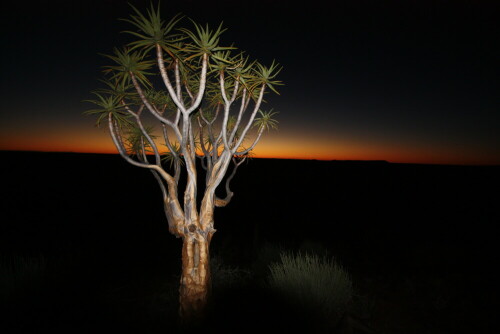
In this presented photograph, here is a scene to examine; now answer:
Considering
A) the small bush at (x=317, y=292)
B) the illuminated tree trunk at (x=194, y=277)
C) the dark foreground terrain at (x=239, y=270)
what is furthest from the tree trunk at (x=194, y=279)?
the small bush at (x=317, y=292)

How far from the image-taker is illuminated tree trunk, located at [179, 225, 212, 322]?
3.64m

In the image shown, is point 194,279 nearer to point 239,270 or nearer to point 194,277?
point 194,277

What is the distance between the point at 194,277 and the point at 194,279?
0.10 ft

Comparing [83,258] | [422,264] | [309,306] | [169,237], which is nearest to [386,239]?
[422,264]

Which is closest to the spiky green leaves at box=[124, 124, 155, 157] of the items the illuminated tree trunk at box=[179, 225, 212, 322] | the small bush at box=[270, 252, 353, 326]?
the illuminated tree trunk at box=[179, 225, 212, 322]

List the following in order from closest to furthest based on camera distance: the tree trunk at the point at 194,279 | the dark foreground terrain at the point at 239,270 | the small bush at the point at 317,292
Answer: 1. the tree trunk at the point at 194,279
2. the dark foreground terrain at the point at 239,270
3. the small bush at the point at 317,292

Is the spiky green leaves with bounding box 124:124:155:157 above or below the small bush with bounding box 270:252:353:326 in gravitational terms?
above

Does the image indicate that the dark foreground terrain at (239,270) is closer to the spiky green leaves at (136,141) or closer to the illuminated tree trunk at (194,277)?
the illuminated tree trunk at (194,277)

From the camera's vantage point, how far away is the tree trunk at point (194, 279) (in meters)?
3.64

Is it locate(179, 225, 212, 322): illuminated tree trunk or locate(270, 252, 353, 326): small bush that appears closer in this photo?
locate(179, 225, 212, 322): illuminated tree trunk

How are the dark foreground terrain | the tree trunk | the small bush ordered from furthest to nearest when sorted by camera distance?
the small bush
the dark foreground terrain
the tree trunk

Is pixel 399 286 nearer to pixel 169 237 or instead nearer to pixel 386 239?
pixel 386 239

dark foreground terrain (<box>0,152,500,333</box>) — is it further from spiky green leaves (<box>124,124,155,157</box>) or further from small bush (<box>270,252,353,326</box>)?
spiky green leaves (<box>124,124,155,157</box>)

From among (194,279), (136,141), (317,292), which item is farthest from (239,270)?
(136,141)
